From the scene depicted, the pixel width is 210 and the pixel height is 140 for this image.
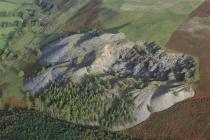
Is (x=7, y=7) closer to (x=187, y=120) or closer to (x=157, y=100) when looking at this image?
(x=157, y=100)

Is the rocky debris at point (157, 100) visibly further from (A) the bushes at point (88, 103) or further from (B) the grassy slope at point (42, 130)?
(B) the grassy slope at point (42, 130)

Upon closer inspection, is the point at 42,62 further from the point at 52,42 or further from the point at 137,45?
the point at 137,45

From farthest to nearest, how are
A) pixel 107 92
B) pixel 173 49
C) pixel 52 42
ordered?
pixel 52 42 → pixel 173 49 → pixel 107 92

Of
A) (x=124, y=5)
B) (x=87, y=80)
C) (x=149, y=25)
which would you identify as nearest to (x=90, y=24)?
(x=124, y=5)

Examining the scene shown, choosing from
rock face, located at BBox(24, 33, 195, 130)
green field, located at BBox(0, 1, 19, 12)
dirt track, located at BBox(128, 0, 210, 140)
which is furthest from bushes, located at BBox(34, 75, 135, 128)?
→ green field, located at BBox(0, 1, 19, 12)

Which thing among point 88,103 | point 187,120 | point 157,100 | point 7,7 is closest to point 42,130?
point 88,103

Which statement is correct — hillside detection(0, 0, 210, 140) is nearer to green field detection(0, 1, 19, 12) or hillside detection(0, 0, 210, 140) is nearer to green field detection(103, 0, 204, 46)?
green field detection(103, 0, 204, 46)
